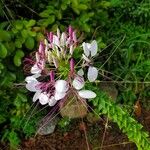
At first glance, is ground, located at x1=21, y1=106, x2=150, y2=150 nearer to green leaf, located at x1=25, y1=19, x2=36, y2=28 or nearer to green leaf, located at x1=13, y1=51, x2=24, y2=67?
green leaf, located at x1=13, y1=51, x2=24, y2=67

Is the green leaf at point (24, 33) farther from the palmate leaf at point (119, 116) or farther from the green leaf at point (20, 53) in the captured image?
the palmate leaf at point (119, 116)

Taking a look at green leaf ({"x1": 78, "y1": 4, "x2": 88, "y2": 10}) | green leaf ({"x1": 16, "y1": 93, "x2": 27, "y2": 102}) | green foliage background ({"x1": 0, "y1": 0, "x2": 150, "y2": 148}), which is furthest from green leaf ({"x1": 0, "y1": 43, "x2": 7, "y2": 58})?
green leaf ({"x1": 78, "y1": 4, "x2": 88, "y2": 10})

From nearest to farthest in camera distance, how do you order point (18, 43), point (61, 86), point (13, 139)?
1. point (61, 86)
2. point (18, 43)
3. point (13, 139)

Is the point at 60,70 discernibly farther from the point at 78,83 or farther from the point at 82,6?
the point at 82,6

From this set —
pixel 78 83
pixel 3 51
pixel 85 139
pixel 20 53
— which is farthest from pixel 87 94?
pixel 85 139

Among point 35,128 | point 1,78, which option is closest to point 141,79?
point 35,128

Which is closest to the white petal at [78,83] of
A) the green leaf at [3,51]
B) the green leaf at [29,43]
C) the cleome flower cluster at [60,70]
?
the cleome flower cluster at [60,70]

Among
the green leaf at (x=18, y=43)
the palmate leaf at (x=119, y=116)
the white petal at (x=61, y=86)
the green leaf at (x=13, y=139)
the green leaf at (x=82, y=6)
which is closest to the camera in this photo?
the white petal at (x=61, y=86)

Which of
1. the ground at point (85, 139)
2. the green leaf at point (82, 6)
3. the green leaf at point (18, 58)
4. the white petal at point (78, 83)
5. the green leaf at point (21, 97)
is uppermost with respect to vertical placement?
the green leaf at point (82, 6)
